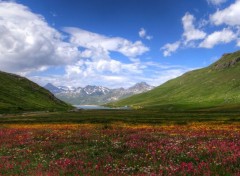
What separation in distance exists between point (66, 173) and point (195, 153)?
7.49 m

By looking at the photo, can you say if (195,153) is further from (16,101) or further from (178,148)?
(16,101)

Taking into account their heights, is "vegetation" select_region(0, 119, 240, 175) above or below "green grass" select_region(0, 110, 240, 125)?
below

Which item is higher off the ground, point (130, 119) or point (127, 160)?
point (130, 119)

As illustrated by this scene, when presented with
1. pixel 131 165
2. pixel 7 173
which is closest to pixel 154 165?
pixel 131 165

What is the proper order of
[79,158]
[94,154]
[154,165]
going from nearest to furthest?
[154,165] → [79,158] → [94,154]

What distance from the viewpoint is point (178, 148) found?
19.8 m

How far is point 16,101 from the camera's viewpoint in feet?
636

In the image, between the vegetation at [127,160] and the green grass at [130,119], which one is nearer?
the vegetation at [127,160]

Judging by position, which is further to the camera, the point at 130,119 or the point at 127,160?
the point at 130,119

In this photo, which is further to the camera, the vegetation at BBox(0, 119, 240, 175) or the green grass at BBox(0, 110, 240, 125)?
the green grass at BBox(0, 110, 240, 125)

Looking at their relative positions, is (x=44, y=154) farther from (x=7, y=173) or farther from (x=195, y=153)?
(x=195, y=153)

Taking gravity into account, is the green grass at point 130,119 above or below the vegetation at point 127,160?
above

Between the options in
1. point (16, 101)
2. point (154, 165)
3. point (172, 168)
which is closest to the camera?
point (172, 168)

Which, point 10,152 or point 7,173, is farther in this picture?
point 10,152
